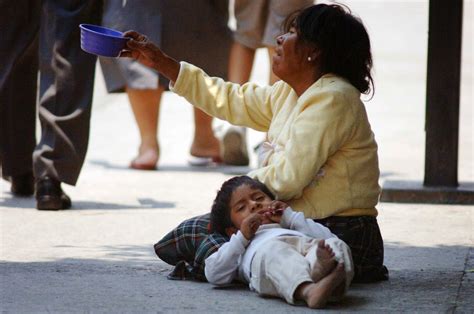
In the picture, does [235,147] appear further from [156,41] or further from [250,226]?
[250,226]

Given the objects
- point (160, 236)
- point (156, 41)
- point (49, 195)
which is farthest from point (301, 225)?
point (156, 41)

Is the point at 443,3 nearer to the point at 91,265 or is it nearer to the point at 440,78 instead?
the point at 440,78

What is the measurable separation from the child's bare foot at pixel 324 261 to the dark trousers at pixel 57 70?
8.68ft

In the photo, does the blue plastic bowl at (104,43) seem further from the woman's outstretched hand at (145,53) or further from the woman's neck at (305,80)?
the woman's neck at (305,80)

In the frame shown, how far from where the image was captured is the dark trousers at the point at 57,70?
6.60 meters

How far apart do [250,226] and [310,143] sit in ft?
1.24

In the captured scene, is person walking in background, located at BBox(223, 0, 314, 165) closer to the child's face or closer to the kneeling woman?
the kneeling woman

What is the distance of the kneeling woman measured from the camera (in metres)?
4.61

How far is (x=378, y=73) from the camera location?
12.3 metres

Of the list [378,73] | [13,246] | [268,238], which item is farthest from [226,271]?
[378,73]

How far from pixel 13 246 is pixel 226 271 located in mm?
1304

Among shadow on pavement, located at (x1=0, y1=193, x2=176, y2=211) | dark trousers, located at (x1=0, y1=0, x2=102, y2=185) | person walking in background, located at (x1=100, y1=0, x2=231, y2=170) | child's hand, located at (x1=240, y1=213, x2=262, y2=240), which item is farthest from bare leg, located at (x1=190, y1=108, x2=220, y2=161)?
child's hand, located at (x1=240, y1=213, x2=262, y2=240)

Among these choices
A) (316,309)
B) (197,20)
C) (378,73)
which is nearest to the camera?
(316,309)

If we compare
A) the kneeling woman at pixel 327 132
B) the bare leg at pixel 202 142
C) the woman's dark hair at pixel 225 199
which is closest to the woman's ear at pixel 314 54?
the kneeling woman at pixel 327 132
